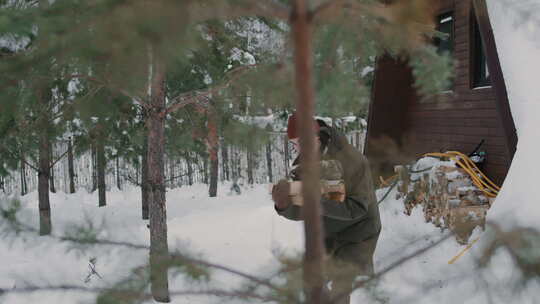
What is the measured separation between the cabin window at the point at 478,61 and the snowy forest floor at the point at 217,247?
7.34ft

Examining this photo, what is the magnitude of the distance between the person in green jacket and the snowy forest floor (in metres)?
0.23

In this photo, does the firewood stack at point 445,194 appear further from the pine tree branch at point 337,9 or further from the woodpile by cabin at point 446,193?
the pine tree branch at point 337,9

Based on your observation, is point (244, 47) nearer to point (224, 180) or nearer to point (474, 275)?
point (474, 275)

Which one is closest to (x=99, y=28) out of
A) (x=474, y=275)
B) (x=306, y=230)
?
(x=306, y=230)

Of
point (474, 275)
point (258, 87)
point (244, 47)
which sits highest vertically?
point (244, 47)

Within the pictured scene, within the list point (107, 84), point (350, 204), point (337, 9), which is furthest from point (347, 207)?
point (337, 9)

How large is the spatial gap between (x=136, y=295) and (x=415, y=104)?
28.8ft

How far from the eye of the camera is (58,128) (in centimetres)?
605

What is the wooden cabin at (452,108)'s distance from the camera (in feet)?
24.4

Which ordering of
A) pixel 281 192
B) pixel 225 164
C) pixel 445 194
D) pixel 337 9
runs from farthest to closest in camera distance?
1. pixel 225 164
2. pixel 445 194
3. pixel 281 192
4. pixel 337 9

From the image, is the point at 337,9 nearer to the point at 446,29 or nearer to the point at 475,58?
the point at 475,58

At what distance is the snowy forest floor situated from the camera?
1.60 meters

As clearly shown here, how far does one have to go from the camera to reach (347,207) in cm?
308

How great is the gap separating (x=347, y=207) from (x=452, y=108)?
6.04 m
